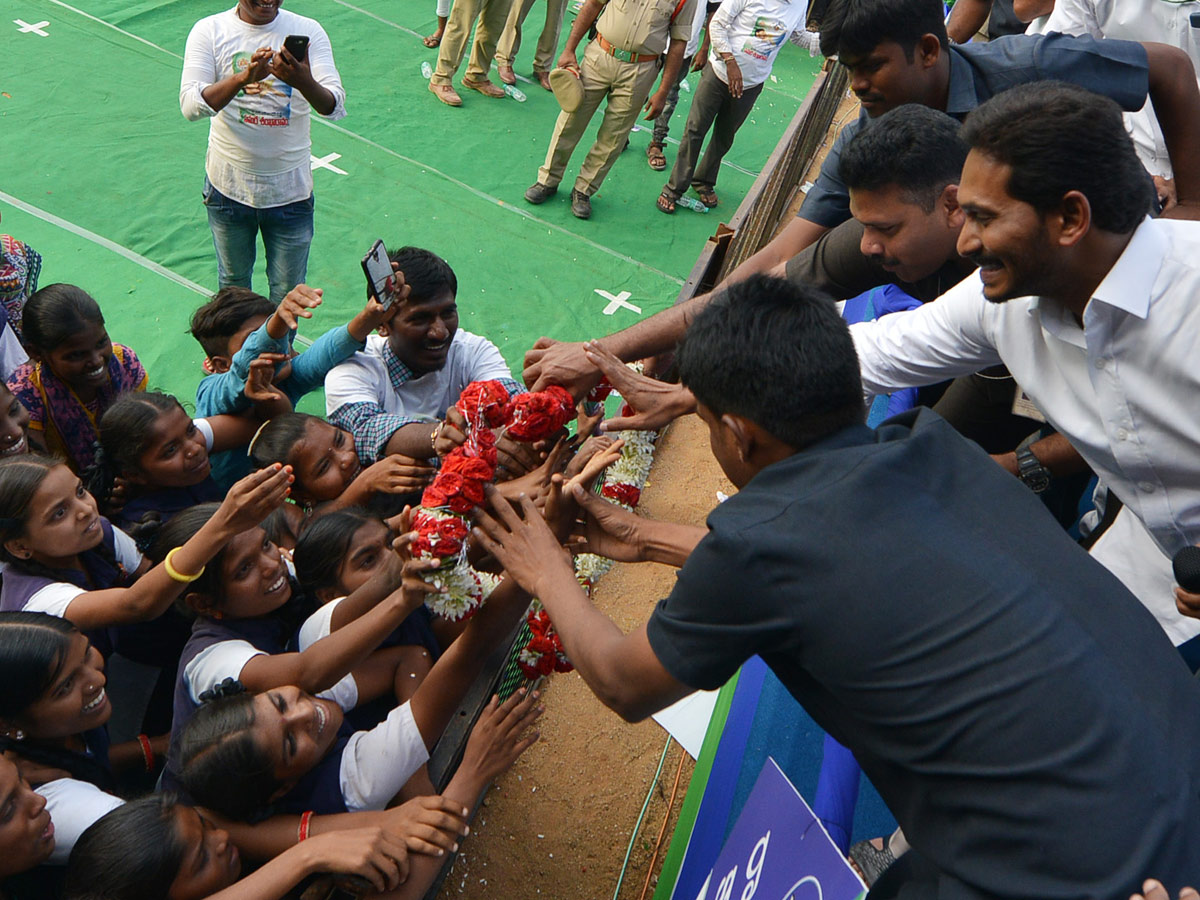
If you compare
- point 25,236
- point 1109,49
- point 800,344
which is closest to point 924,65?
point 1109,49

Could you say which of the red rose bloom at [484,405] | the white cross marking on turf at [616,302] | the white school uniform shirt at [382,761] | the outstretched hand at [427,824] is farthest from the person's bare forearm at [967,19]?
the outstretched hand at [427,824]

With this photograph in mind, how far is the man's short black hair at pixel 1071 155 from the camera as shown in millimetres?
2303

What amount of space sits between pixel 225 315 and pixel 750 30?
5.63 meters

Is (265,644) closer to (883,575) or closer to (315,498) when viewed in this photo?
(315,498)

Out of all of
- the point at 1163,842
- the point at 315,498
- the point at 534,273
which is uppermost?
the point at 1163,842

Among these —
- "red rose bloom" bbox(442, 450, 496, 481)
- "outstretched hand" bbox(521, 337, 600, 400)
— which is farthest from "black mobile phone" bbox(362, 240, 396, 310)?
"red rose bloom" bbox(442, 450, 496, 481)

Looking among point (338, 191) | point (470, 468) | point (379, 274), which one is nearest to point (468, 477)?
point (470, 468)

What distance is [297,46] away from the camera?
15.9 feet

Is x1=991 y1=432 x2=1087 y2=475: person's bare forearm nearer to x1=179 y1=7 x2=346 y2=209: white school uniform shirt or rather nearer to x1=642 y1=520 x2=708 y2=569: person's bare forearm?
x1=642 y1=520 x2=708 y2=569: person's bare forearm

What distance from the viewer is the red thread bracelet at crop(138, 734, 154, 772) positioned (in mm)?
3092

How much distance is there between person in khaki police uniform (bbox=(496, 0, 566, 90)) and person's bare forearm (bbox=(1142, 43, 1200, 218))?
697cm

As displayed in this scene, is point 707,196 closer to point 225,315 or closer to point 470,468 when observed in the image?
point 225,315

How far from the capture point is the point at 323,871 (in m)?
2.37

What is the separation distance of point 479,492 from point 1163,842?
1622 mm
